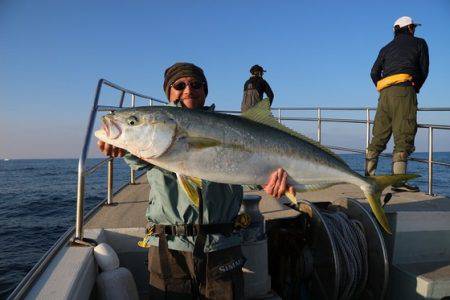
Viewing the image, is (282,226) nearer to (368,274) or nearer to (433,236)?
(368,274)

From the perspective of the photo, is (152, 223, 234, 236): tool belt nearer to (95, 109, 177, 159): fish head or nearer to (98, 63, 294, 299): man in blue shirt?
(98, 63, 294, 299): man in blue shirt

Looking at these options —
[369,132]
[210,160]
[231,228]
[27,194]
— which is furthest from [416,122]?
[27,194]

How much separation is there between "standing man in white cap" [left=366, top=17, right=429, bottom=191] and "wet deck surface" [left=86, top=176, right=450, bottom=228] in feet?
1.93

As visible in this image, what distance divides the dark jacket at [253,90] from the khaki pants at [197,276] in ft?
20.9

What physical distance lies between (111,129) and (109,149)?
0.22m

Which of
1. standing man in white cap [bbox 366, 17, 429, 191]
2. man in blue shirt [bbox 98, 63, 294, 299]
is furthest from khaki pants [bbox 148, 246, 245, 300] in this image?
standing man in white cap [bbox 366, 17, 429, 191]

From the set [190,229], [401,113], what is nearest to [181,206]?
[190,229]

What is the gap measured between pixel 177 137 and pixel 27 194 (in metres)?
20.7

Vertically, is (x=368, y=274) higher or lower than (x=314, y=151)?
lower

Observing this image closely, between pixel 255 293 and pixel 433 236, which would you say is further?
pixel 433 236

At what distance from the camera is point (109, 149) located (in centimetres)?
251

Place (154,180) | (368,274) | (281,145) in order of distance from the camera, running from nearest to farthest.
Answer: (281,145), (154,180), (368,274)

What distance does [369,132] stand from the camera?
25.9 feet

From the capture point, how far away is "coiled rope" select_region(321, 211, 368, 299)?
3.72m
